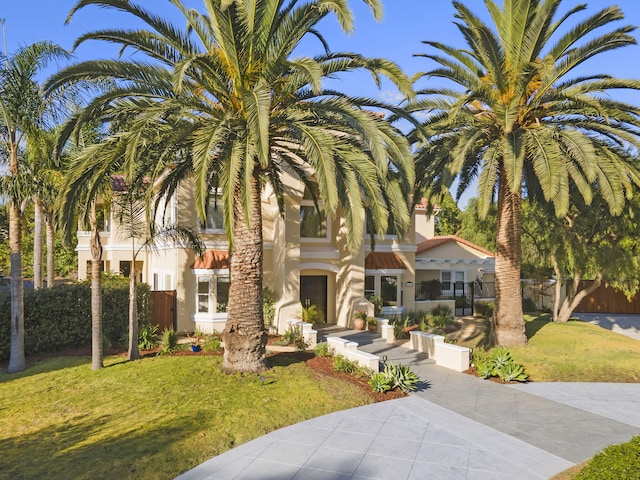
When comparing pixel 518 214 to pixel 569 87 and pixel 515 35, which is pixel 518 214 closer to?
pixel 569 87

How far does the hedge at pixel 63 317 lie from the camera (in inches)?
584

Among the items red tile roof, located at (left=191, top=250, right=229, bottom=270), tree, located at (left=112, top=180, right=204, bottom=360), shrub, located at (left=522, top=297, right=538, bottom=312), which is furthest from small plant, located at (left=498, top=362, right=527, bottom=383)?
shrub, located at (left=522, top=297, right=538, bottom=312)

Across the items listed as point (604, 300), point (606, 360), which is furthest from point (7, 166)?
point (604, 300)

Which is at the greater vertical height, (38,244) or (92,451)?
(38,244)

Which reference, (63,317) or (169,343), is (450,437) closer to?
(169,343)

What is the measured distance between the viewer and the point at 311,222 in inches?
864

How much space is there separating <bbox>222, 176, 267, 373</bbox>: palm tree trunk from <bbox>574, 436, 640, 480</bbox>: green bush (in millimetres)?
7935

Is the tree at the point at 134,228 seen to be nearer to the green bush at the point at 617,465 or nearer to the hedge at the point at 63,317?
the hedge at the point at 63,317

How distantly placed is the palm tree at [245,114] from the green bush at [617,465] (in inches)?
235

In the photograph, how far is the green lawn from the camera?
45.8 ft

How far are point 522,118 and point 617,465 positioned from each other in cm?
1200

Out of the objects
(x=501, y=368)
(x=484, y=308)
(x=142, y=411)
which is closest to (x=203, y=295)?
(x=142, y=411)

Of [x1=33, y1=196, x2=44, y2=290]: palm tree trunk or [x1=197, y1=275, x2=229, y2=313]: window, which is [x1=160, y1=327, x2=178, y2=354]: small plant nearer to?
[x1=197, y1=275, x2=229, y2=313]: window

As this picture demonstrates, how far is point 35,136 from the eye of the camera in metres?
13.4
